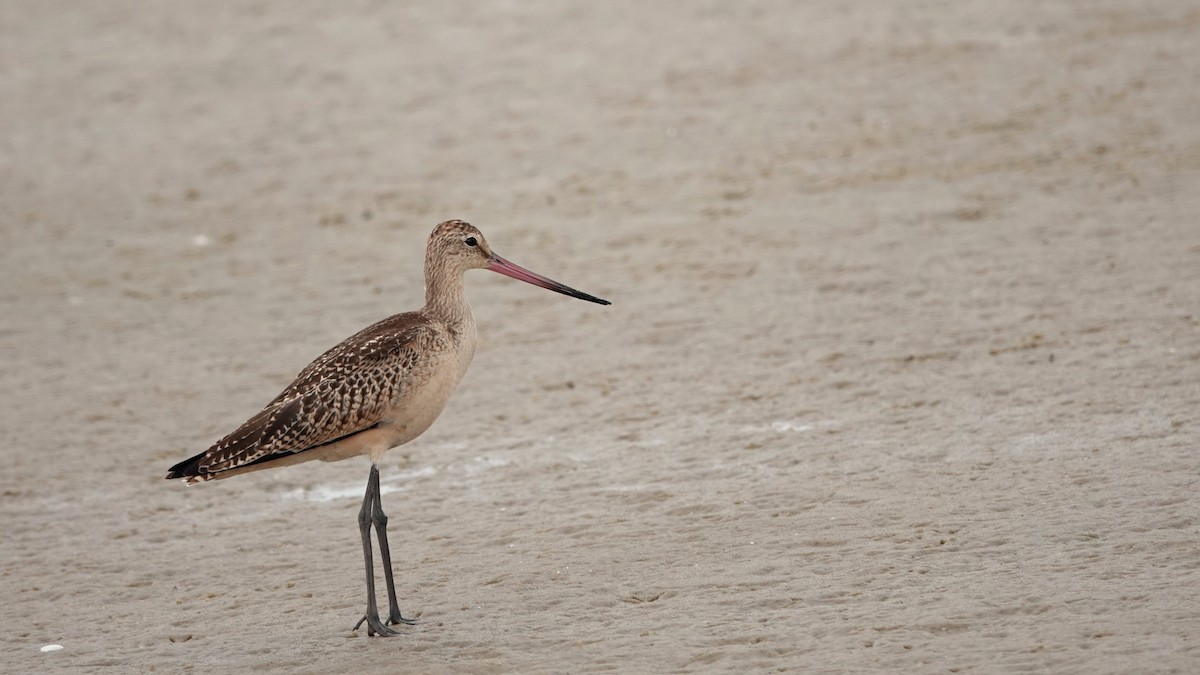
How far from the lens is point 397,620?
22.3 feet

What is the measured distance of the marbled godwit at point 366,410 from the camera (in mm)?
6766

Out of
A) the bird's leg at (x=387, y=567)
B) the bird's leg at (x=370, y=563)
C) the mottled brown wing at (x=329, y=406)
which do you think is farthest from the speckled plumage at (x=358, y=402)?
the bird's leg at (x=387, y=567)

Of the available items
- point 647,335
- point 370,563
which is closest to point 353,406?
point 370,563

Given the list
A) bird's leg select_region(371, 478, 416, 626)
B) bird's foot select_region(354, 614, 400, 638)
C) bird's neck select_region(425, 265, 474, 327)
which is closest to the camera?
bird's foot select_region(354, 614, 400, 638)

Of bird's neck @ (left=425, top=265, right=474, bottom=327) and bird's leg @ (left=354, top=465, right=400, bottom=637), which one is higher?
bird's neck @ (left=425, top=265, right=474, bottom=327)

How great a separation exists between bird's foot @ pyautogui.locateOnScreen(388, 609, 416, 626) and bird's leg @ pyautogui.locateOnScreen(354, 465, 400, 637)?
0.05 metres

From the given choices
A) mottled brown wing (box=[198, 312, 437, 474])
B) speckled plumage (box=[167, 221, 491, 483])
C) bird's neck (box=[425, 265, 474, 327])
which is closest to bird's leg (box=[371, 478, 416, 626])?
speckled plumage (box=[167, 221, 491, 483])

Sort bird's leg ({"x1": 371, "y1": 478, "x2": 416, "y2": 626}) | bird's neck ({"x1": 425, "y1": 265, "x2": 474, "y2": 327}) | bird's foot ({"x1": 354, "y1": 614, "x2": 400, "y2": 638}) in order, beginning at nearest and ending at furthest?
bird's foot ({"x1": 354, "y1": 614, "x2": 400, "y2": 638}), bird's leg ({"x1": 371, "y1": 478, "x2": 416, "y2": 626}), bird's neck ({"x1": 425, "y1": 265, "x2": 474, "y2": 327})

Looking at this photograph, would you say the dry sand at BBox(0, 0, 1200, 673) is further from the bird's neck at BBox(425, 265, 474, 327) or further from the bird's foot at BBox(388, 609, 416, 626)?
the bird's neck at BBox(425, 265, 474, 327)

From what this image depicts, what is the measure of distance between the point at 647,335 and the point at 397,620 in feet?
12.6

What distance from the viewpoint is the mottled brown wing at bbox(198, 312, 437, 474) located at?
22.2 ft

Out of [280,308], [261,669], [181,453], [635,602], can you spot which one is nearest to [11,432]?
[181,453]

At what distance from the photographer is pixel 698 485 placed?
8.04 meters

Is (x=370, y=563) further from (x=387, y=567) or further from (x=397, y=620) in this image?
(x=397, y=620)
